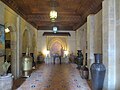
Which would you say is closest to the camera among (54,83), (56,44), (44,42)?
(54,83)

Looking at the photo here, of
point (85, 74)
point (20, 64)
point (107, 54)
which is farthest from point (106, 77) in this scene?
point (20, 64)

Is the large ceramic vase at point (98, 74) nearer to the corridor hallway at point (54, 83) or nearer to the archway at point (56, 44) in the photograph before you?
the corridor hallway at point (54, 83)

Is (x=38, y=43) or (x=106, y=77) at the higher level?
(x=38, y=43)

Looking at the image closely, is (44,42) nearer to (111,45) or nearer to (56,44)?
(56,44)

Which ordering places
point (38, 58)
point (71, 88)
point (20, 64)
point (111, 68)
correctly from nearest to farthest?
point (111, 68) → point (71, 88) → point (20, 64) → point (38, 58)

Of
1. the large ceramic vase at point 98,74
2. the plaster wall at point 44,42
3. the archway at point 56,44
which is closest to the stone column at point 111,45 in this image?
the large ceramic vase at point 98,74

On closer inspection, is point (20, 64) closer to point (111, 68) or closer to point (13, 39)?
point (13, 39)

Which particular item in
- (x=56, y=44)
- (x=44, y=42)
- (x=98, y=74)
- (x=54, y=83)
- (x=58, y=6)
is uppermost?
(x=58, y=6)

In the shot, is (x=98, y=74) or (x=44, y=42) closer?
(x=98, y=74)

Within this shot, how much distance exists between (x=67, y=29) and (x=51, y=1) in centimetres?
870

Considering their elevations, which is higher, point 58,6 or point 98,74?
point 58,6

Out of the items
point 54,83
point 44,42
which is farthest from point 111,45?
point 44,42

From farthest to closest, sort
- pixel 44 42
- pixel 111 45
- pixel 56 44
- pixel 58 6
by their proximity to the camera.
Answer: pixel 56 44
pixel 44 42
pixel 58 6
pixel 111 45

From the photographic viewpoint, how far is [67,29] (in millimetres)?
15016
